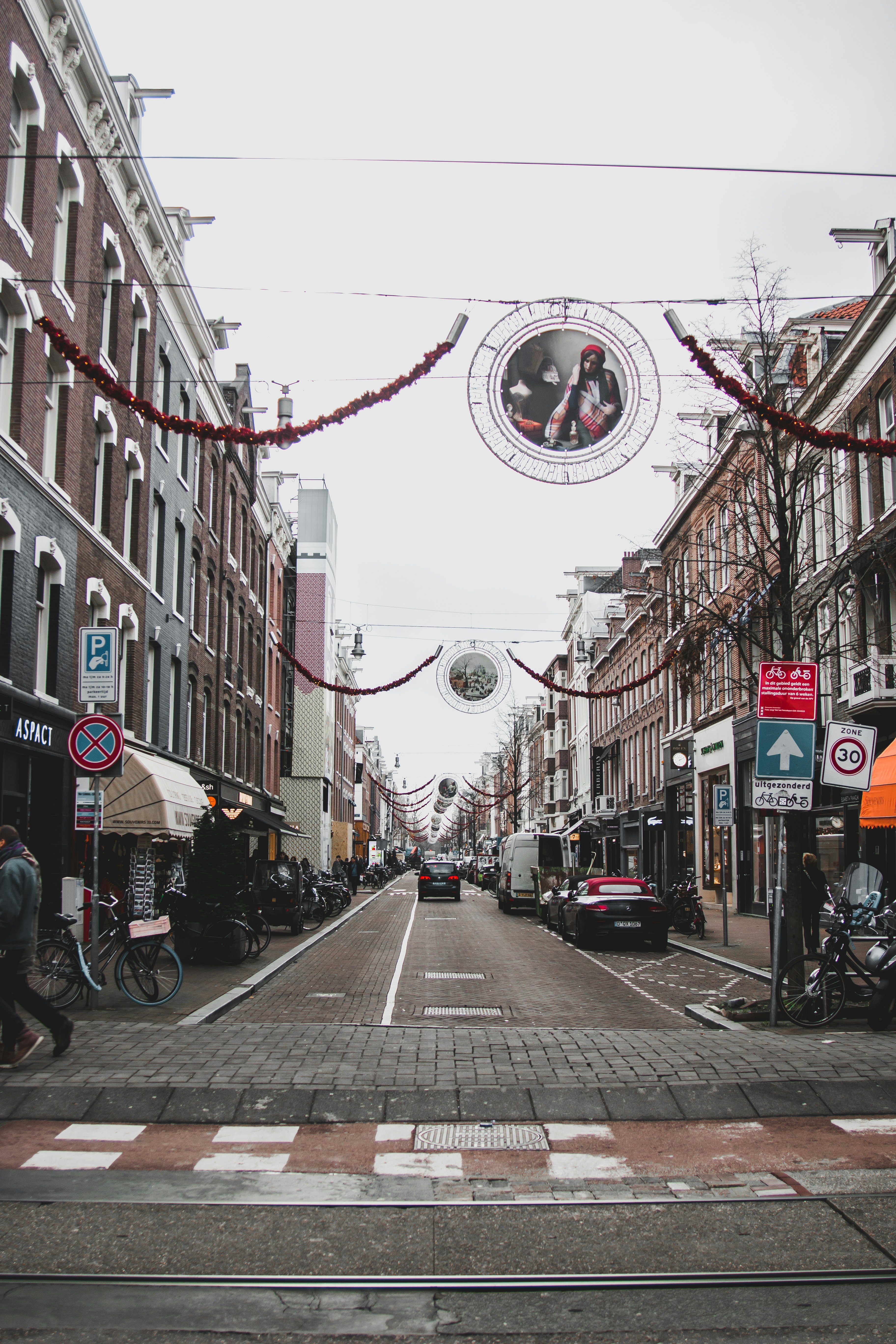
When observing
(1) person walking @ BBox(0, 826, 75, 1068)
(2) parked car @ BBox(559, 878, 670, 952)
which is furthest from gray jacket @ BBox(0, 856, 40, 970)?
(2) parked car @ BBox(559, 878, 670, 952)

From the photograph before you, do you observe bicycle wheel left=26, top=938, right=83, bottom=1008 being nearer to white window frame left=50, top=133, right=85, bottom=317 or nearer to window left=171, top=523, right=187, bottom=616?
white window frame left=50, top=133, right=85, bottom=317

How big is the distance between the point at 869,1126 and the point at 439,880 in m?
39.8

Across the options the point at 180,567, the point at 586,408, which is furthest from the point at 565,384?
the point at 180,567

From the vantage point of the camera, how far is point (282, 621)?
174ft

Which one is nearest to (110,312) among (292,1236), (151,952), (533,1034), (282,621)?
(151,952)

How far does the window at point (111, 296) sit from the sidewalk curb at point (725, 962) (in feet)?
51.6

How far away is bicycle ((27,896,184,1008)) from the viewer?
38.2ft

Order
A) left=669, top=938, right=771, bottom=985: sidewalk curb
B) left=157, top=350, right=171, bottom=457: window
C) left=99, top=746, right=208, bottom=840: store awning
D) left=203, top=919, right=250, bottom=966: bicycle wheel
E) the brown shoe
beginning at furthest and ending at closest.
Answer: left=157, top=350, right=171, bottom=457: window < left=99, top=746, right=208, bottom=840: store awning < left=203, top=919, right=250, bottom=966: bicycle wheel < left=669, top=938, right=771, bottom=985: sidewalk curb < the brown shoe

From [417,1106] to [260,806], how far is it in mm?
37495

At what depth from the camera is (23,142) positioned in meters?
17.6

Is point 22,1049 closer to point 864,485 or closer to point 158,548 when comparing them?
point 158,548

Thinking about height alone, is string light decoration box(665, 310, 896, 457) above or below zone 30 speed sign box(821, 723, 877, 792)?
above

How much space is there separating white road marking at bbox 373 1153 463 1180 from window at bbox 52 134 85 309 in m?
16.3

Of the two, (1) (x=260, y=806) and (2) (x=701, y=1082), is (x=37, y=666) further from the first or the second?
(1) (x=260, y=806)
